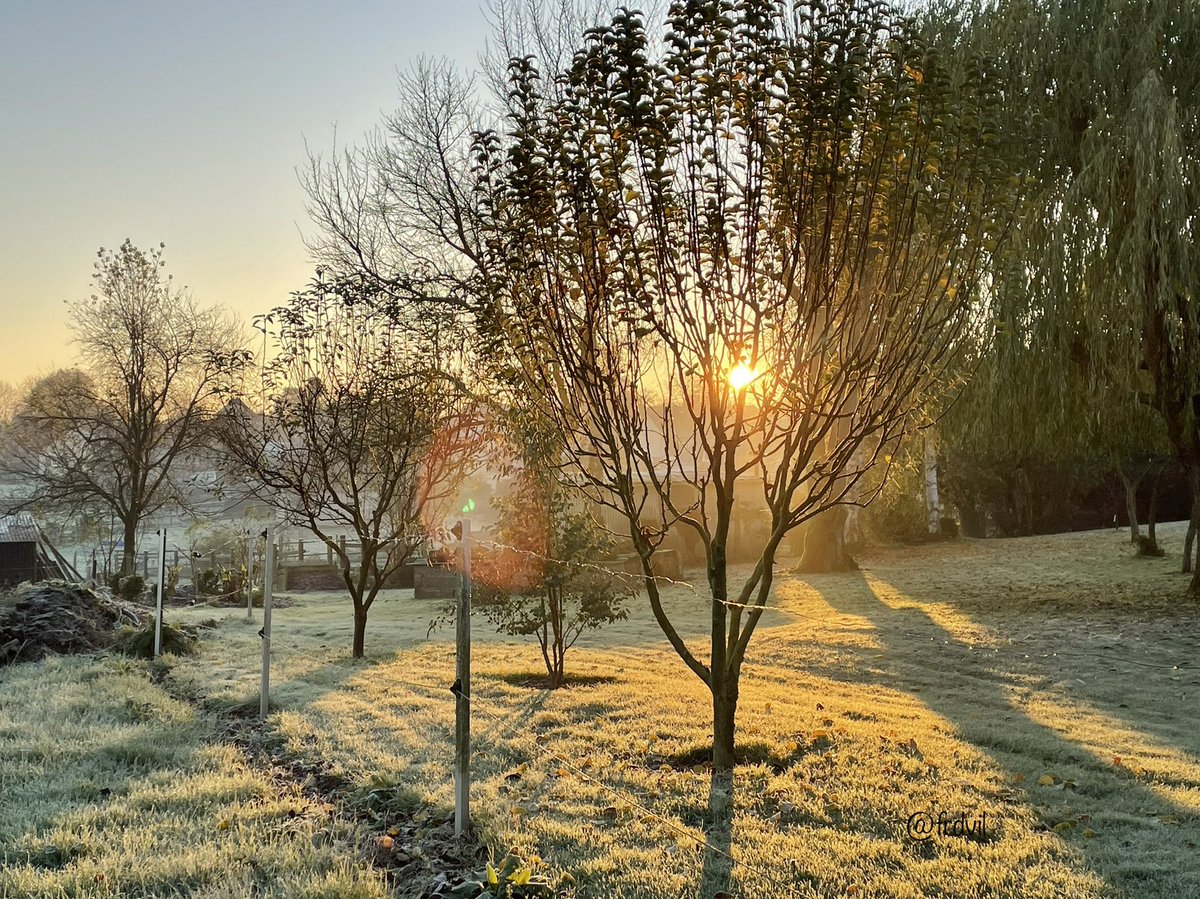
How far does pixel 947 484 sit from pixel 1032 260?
18431 millimetres

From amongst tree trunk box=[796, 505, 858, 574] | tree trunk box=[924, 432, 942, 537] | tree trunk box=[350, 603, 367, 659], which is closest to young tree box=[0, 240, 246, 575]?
tree trunk box=[350, 603, 367, 659]

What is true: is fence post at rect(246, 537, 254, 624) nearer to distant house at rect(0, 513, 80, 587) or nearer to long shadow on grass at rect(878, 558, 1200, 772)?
distant house at rect(0, 513, 80, 587)

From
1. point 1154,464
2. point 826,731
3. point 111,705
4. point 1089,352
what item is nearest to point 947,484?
point 1154,464

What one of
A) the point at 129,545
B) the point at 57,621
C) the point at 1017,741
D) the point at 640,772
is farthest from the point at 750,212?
the point at 129,545

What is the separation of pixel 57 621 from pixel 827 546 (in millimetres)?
17577

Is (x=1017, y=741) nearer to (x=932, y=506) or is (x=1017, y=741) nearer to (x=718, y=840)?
(x=718, y=840)

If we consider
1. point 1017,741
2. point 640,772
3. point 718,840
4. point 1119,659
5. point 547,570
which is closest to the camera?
point 718,840

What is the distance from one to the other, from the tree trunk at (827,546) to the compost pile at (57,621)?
16.1 metres

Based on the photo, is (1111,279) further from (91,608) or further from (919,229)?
(91,608)

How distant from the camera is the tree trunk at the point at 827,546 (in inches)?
895

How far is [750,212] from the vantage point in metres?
4.32

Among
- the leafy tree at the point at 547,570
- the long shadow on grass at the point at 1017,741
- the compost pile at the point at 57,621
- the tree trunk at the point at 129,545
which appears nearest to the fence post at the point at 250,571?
the compost pile at the point at 57,621

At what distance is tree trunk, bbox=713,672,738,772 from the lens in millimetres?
5188

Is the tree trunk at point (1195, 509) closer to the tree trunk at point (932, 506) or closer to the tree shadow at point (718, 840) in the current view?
the tree shadow at point (718, 840)
